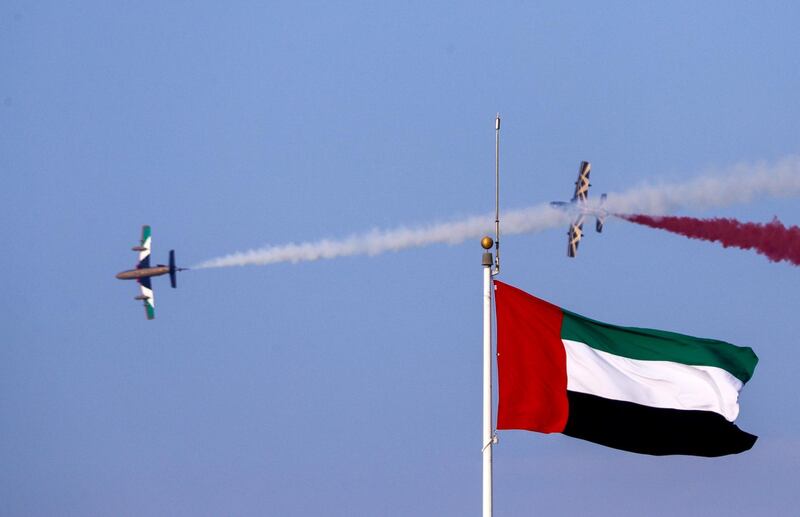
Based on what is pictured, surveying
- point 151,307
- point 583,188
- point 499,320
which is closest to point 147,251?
point 151,307

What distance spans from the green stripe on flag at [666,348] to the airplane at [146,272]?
58.1 m

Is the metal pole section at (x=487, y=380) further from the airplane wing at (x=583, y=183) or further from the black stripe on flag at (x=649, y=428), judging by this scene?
the airplane wing at (x=583, y=183)

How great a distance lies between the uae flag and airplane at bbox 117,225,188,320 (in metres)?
58.1

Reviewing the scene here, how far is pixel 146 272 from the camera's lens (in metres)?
98.1

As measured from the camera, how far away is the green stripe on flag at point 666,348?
1567 inches

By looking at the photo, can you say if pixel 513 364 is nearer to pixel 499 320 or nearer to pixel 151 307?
pixel 499 320

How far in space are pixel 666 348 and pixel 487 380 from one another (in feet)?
17.9

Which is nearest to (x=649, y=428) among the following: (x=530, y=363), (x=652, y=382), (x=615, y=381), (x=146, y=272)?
(x=652, y=382)

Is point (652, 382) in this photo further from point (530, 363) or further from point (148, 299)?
point (148, 299)

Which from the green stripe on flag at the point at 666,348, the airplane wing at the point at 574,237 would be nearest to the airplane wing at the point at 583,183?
the airplane wing at the point at 574,237

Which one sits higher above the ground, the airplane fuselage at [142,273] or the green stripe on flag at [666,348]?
the green stripe on flag at [666,348]

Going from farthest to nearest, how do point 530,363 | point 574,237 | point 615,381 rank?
point 574,237, point 615,381, point 530,363

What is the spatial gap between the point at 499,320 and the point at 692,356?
17.4 ft

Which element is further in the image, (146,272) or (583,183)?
(146,272)
